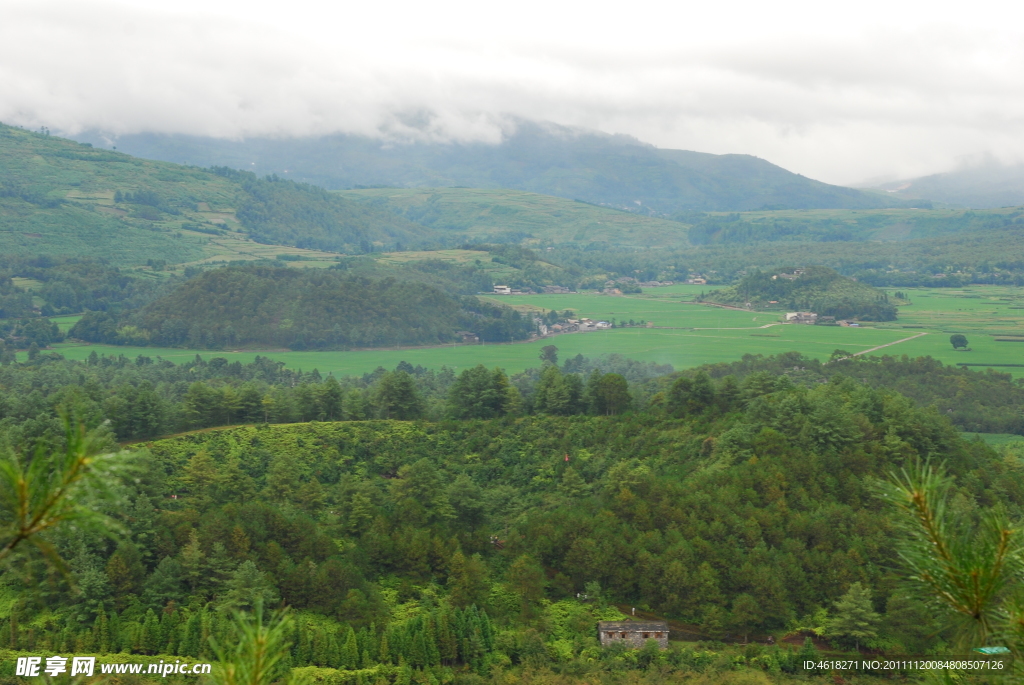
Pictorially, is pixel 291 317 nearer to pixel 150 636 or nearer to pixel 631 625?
pixel 150 636

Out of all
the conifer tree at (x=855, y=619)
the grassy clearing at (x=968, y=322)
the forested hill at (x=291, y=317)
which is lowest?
the forested hill at (x=291, y=317)

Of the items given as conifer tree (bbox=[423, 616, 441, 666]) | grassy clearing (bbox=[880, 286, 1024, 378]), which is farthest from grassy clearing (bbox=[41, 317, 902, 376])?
conifer tree (bbox=[423, 616, 441, 666])

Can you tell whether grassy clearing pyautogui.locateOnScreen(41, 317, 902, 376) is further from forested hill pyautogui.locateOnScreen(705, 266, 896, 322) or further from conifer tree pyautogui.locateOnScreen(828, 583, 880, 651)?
conifer tree pyautogui.locateOnScreen(828, 583, 880, 651)

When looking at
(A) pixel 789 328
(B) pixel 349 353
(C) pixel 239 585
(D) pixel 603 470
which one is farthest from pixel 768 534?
(A) pixel 789 328

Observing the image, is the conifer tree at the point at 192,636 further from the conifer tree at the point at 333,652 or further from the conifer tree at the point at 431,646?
the conifer tree at the point at 431,646

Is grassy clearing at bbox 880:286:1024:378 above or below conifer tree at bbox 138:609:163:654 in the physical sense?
above

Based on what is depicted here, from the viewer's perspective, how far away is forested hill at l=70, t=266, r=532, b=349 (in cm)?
9038

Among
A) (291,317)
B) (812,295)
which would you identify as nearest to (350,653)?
(291,317)

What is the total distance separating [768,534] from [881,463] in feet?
21.2

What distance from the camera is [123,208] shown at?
155 metres

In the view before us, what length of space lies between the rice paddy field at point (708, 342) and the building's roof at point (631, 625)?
52.2m

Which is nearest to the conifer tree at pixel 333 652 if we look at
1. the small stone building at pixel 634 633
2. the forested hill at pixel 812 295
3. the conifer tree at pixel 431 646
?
the conifer tree at pixel 431 646

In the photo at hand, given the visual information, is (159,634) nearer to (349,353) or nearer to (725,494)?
(725,494)

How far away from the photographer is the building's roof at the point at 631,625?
2478 centimetres
